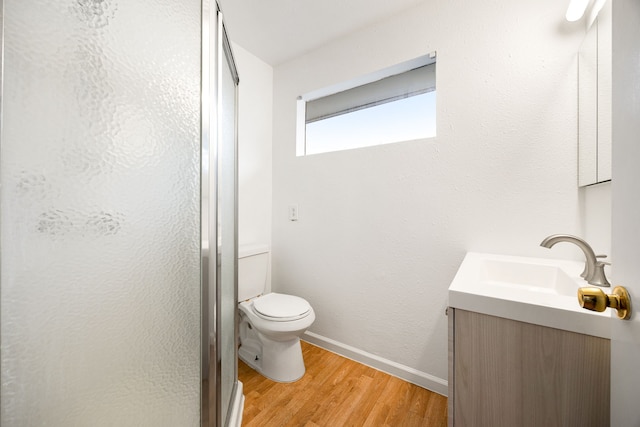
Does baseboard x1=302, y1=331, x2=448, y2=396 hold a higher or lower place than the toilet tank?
lower

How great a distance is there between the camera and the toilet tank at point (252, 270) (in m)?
1.79

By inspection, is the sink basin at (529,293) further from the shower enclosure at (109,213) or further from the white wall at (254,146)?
the white wall at (254,146)

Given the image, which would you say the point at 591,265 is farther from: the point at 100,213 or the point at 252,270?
the point at 252,270

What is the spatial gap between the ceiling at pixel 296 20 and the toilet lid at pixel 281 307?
1817 millimetres

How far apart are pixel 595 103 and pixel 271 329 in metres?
1.85

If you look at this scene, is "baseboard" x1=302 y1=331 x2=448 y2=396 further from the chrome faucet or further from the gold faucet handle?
the gold faucet handle

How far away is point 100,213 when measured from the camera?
536 millimetres

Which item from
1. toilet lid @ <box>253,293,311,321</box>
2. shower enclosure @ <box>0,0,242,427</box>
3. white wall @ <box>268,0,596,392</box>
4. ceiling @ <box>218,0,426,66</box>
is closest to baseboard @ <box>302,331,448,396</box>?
white wall @ <box>268,0,596,392</box>

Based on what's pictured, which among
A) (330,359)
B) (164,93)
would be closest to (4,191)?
(164,93)

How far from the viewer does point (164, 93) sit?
0.67 meters

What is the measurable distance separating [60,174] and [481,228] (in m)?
1.64

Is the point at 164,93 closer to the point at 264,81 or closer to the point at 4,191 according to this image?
the point at 4,191

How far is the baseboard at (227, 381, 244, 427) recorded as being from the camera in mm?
1171

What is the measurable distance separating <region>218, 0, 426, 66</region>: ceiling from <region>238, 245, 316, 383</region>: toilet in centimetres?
154
